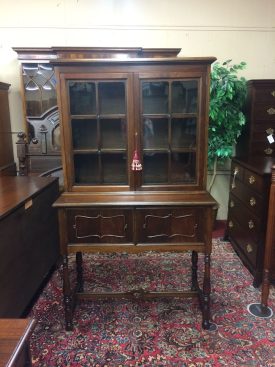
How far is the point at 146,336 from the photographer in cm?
183

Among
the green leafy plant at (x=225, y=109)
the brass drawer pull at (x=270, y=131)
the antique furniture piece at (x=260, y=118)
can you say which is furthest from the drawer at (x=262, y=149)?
the green leafy plant at (x=225, y=109)

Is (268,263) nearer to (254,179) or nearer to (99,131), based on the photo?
(254,179)

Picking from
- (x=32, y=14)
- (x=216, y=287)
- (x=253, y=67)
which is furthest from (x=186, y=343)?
(x=32, y=14)

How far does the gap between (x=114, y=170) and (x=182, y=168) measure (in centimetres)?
45

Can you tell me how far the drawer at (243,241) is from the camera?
2431mm

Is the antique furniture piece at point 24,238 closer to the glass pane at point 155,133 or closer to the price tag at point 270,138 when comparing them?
the glass pane at point 155,133

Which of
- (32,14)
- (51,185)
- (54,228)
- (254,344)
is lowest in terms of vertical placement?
(254,344)

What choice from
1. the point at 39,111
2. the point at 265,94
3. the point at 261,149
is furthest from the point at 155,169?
the point at 39,111

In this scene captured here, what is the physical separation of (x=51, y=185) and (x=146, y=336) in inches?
54.6

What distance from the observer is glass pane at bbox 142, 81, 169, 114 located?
177 cm

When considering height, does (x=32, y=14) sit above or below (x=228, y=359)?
above

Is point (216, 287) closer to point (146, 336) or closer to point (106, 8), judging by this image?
point (146, 336)

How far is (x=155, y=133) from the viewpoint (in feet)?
6.11

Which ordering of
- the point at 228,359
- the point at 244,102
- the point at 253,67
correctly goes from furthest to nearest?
the point at 253,67
the point at 244,102
the point at 228,359
